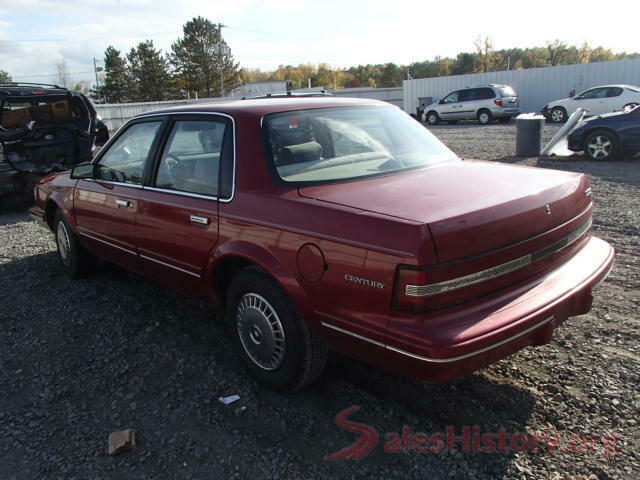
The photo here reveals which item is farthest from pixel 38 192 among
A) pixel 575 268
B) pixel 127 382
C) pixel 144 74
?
pixel 144 74

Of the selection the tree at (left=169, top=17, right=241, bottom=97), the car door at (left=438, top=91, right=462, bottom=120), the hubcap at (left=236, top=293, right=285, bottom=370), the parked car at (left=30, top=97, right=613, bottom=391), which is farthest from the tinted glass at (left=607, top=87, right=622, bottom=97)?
the tree at (left=169, top=17, right=241, bottom=97)

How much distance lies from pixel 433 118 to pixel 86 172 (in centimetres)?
2330

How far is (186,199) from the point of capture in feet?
11.5

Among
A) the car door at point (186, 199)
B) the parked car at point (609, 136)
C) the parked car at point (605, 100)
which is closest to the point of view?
the car door at point (186, 199)

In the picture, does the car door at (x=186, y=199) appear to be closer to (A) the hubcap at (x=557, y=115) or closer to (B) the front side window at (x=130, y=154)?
(B) the front side window at (x=130, y=154)

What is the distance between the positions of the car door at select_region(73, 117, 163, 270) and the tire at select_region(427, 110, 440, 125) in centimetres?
2298

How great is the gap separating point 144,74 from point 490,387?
66.1 m

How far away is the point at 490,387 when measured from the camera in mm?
3115

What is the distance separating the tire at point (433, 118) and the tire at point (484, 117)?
229 cm

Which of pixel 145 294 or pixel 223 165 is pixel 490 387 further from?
pixel 145 294

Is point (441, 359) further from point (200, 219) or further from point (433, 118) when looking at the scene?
point (433, 118)

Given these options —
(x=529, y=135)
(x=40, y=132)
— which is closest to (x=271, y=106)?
(x=40, y=132)

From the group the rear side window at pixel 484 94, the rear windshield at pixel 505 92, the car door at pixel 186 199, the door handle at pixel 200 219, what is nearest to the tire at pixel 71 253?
the car door at pixel 186 199

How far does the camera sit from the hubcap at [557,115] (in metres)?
22.1
